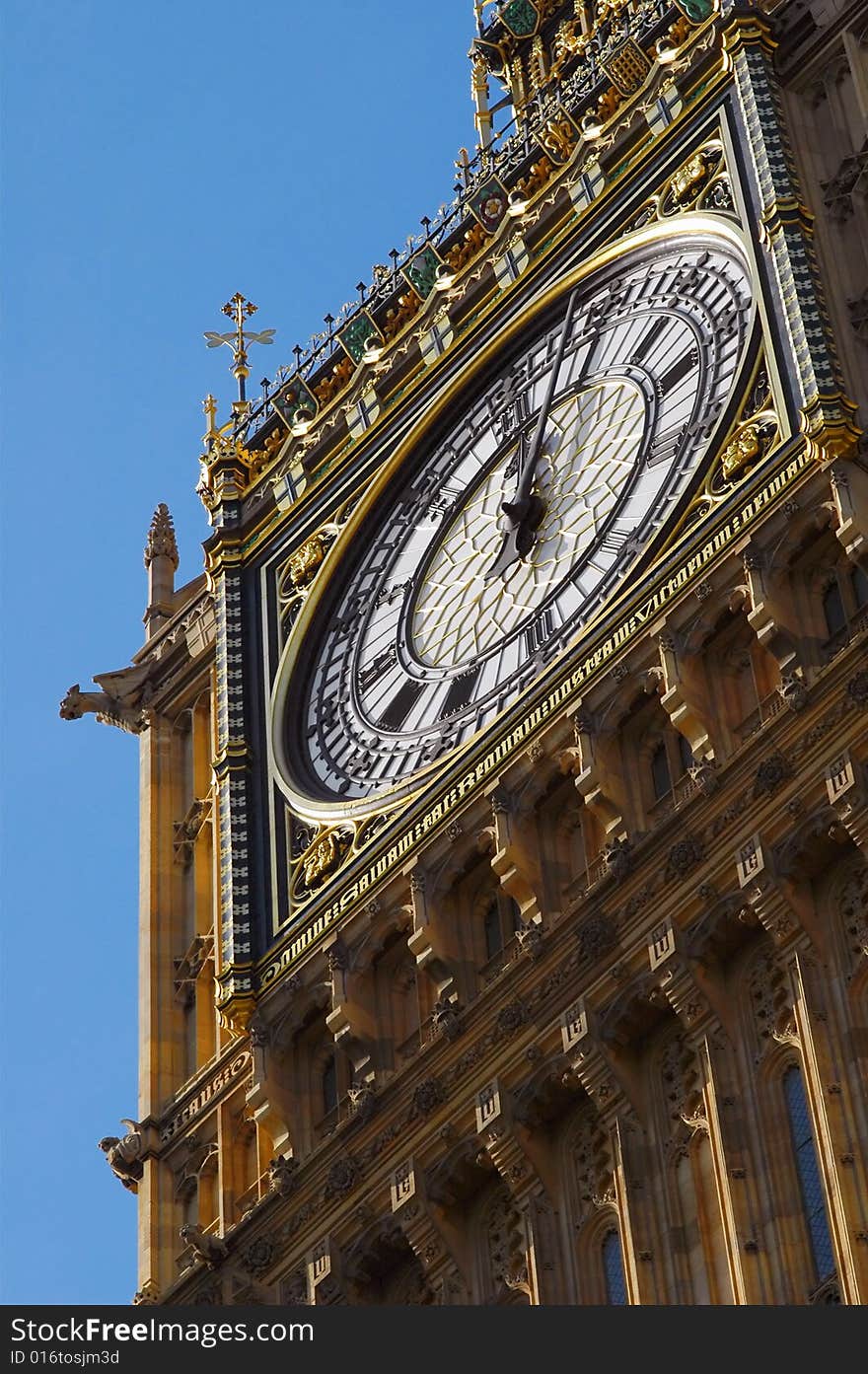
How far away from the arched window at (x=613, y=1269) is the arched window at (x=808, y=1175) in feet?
4.92

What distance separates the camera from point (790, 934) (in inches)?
1059

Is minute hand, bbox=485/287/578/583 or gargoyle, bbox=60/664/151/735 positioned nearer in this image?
minute hand, bbox=485/287/578/583

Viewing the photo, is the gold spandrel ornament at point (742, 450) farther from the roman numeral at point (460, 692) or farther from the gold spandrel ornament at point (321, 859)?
the gold spandrel ornament at point (321, 859)

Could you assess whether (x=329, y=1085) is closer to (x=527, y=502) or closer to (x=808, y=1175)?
(x=527, y=502)

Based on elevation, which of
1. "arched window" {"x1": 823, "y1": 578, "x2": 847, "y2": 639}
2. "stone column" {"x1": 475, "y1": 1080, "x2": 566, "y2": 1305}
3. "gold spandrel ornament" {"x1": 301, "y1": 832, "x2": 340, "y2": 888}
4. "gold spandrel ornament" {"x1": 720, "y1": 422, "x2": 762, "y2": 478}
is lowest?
"stone column" {"x1": 475, "y1": 1080, "x2": 566, "y2": 1305}

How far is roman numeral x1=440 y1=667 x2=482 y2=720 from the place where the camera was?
101 ft

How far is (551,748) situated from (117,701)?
726 cm

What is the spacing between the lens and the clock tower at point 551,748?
89.0 ft

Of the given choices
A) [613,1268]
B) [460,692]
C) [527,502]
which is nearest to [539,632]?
[460,692]

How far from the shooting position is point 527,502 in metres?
31.5

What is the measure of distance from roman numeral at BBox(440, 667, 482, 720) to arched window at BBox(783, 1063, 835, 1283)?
5141 millimetres

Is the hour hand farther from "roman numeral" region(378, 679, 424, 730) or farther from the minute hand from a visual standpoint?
"roman numeral" region(378, 679, 424, 730)

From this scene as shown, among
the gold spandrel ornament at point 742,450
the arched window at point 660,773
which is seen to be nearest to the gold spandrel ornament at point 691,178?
the gold spandrel ornament at point 742,450

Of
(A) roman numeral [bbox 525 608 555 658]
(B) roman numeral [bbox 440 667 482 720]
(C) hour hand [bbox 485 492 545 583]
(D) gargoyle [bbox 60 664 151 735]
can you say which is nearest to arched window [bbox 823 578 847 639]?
(A) roman numeral [bbox 525 608 555 658]
